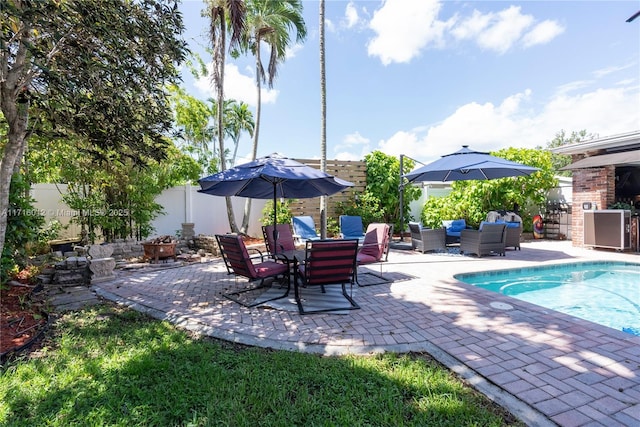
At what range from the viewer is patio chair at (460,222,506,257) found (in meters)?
8.12

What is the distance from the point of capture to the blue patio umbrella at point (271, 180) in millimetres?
4762

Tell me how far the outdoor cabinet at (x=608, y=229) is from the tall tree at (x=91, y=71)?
1133cm

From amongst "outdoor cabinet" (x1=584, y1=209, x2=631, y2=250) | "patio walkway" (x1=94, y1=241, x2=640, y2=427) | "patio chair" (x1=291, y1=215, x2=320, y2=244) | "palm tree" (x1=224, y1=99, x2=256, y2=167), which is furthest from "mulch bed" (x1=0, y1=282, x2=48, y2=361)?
"palm tree" (x1=224, y1=99, x2=256, y2=167)

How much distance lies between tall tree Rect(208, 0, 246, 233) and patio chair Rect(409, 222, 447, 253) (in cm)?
560

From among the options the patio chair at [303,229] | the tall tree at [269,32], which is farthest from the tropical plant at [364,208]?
the tall tree at [269,32]

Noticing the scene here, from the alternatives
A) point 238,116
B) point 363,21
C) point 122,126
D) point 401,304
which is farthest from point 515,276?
point 238,116

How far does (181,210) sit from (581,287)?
10653 millimetres

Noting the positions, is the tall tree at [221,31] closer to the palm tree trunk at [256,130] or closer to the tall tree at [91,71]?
the palm tree trunk at [256,130]

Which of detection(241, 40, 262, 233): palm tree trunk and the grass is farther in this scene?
detection(241, 40, 262, 233): palm tree trunk

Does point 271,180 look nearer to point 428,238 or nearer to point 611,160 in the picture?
point 428,238

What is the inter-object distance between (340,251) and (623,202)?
10565 mm

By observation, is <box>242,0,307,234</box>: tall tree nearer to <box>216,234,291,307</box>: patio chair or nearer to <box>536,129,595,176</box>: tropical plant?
<box>216,234,291,307</box>: patio chair

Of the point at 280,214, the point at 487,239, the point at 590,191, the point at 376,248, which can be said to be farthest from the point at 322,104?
the point at 590,191

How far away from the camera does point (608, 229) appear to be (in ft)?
28.7
